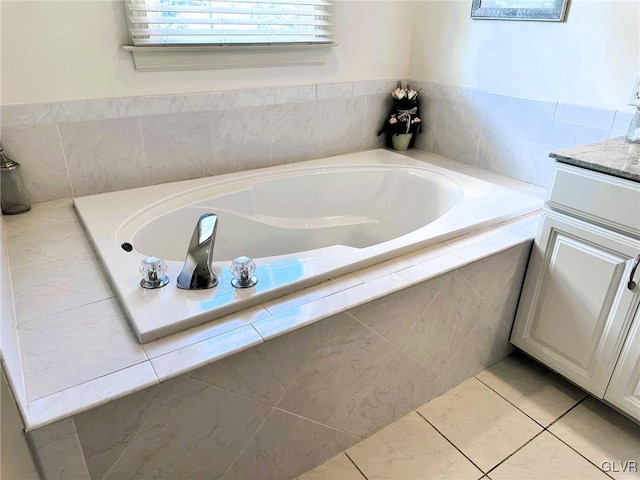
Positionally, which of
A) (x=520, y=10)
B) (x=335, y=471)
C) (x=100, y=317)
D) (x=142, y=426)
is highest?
(x=520, y=10)

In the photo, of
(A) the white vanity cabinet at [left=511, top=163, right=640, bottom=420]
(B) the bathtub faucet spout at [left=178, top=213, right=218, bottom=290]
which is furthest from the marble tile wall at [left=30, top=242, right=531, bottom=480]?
(B) the bathtub faucet spout at [left=178, top=213, right=218, bottom=290]

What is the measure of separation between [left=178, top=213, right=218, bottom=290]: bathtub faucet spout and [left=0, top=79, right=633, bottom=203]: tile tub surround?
846 mm

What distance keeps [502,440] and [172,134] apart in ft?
5.66

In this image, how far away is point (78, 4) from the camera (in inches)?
62.4

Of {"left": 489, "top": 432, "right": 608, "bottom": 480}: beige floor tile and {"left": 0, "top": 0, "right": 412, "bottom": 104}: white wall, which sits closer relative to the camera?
{"left": 489, "top": 432, "right": 608, "bottom": 480}: beige floor tile

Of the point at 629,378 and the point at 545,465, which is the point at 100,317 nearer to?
the point at 545,465

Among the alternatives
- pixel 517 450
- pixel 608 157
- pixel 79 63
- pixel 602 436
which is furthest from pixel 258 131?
pixel 602 436

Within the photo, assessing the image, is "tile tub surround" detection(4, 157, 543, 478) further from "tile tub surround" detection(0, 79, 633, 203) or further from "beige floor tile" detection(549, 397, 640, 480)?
"beige floor tile" detection(549, 397, 640, 480)

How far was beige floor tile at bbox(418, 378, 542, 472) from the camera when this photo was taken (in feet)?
4.79

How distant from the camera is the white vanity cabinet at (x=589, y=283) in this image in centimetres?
134

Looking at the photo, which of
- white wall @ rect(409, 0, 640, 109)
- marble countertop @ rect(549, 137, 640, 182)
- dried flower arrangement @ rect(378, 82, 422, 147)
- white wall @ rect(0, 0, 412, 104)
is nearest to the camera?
marble countertop @ rect(549, 137, 640, 182)

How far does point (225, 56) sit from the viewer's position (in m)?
1.92

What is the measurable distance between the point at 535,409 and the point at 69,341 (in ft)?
5.03

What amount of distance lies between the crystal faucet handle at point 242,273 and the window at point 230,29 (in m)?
1.04
